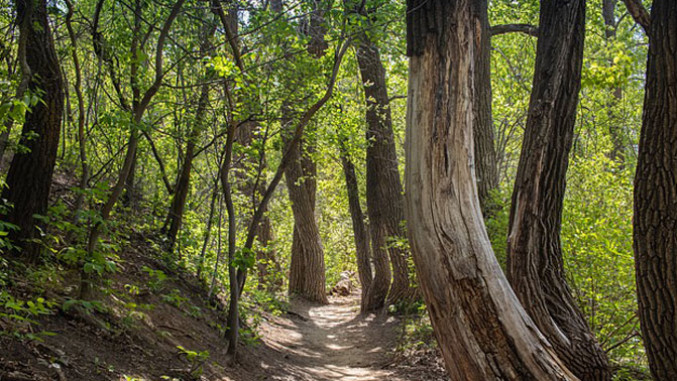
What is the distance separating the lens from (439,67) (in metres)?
3.67

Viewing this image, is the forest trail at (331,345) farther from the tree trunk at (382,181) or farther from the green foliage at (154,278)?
the green foliage at (154,278)

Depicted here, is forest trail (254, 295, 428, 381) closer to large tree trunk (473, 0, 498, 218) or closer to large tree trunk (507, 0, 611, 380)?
large tree trunk (507, 0, 611, 380)

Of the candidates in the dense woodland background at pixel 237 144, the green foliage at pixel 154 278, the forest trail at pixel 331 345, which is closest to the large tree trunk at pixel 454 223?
the dense woodland background at pixel 237 144

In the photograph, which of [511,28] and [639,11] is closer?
[639,11]

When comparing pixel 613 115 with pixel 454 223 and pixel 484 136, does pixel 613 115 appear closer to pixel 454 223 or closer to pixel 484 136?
pixel 484 136

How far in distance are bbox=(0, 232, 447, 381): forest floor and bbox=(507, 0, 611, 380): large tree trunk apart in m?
2.36

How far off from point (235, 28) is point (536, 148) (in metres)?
5.25

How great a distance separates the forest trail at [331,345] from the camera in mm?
7125

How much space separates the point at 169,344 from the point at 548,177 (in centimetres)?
424

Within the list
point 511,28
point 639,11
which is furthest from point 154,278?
point 511,28

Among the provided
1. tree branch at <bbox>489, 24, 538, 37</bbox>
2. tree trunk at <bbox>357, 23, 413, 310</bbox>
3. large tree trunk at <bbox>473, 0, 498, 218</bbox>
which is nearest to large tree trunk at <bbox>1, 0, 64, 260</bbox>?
large tree trunk at <bbox>473, 0, 498, 218</bbox>

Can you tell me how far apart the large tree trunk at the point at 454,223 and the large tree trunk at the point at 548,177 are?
3.48ft

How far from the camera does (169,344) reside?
17.9 feet

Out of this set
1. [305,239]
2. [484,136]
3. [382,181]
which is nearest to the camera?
[484,136]
